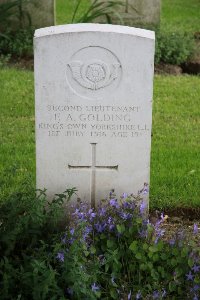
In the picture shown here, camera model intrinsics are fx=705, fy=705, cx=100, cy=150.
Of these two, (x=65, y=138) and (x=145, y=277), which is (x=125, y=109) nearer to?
(x=65, y=138)

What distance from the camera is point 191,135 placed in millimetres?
6512

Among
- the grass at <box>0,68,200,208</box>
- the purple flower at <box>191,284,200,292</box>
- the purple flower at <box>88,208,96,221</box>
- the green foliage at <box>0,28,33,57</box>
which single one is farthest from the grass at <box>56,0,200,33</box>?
the purple flower at <box>191,284,200,292</box>

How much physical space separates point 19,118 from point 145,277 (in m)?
3.21

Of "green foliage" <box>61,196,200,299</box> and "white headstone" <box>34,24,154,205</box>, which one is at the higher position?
"white headstone" <box>34,24,154,205</box>

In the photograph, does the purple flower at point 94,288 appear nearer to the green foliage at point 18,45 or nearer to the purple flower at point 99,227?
the purple flower at point 99,227

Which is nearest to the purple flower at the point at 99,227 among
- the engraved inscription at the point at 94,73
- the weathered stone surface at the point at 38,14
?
the engraved inscription at the point at 94,73

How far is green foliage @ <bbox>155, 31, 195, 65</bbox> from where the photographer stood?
8.85m

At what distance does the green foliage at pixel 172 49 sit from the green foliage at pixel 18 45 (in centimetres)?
161

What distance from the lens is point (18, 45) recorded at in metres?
8.84

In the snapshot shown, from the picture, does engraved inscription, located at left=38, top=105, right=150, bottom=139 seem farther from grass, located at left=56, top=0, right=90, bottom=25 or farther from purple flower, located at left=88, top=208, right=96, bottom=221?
grass, located at left=56, top=0, right=90, bottom=25

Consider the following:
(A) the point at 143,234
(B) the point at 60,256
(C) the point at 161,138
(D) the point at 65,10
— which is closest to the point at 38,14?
(C) the point at 161,138

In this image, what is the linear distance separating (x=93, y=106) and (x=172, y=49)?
474 centimetres

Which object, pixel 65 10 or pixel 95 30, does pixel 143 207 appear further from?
pixel 65 10

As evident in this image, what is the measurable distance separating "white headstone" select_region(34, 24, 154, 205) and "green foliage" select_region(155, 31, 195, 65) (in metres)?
4.52
